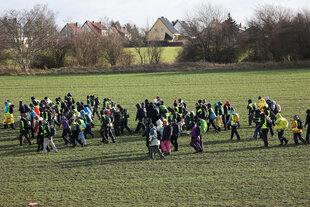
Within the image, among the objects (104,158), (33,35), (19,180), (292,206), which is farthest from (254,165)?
(33,35)

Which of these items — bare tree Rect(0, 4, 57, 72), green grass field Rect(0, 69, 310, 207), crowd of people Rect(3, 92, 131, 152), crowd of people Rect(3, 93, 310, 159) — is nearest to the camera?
green grass field Rect(0, 69, 310, 207)

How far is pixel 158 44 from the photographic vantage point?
→ 64.7m

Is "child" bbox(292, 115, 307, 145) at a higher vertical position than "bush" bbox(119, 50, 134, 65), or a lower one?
lower

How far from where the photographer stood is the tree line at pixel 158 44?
5566cm

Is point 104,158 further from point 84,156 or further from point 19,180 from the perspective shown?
point 19,180

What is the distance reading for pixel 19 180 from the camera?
11742 mm

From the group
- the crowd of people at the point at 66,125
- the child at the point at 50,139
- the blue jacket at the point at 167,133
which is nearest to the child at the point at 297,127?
the blue jacket at the point at 167,133

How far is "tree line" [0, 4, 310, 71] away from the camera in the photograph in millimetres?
55656

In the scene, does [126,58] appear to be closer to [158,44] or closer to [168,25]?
[158,44]

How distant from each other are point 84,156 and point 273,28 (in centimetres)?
5506

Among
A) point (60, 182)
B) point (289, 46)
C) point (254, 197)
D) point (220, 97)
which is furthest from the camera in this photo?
point (289, 46)

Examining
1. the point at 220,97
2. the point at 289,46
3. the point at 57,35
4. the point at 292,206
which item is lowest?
the point at 292,206

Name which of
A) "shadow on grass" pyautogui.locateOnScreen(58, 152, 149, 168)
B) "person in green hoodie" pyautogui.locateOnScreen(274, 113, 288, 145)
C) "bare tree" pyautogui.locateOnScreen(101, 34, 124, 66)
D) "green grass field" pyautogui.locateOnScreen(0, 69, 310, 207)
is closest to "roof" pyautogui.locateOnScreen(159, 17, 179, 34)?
"bare tree" pyautogui.locateOnScreen(101, 34, 124, 66)

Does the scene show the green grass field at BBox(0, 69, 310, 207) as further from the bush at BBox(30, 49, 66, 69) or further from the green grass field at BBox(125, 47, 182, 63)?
the green grass field at BBox(125, 47, 182, 63)
